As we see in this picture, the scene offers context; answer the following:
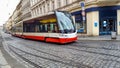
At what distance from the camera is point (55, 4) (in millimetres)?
37594

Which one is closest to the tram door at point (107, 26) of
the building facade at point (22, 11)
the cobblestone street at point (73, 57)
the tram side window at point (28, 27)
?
the tram side window at point (28, 27)

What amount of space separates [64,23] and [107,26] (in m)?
12.1

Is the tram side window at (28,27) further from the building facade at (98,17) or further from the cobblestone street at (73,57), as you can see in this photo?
the cobblestone street at (73,57)

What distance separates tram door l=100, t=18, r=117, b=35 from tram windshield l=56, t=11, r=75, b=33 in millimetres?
10477

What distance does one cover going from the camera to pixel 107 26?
2750cm

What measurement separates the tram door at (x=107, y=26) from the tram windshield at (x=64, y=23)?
34.4 ft

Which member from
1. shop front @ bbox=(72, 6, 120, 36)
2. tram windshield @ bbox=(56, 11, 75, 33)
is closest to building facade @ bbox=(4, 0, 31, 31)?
shop front @ bbox=(72, 6, 120, 36)

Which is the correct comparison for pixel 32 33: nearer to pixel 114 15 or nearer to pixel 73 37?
pixel 73 37

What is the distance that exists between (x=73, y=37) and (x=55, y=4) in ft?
68.7

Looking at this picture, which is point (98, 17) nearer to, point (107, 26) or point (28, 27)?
point (107, 26)

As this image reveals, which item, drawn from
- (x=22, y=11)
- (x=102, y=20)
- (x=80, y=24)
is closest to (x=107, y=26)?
(x=102, y=20)

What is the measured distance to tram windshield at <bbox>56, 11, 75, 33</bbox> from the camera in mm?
16891

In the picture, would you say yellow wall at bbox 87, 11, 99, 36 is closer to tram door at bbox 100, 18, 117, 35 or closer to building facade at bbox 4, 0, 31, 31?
tram door at bbox 100, 18, 117, 35

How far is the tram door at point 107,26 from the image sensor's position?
27062 millimetres
